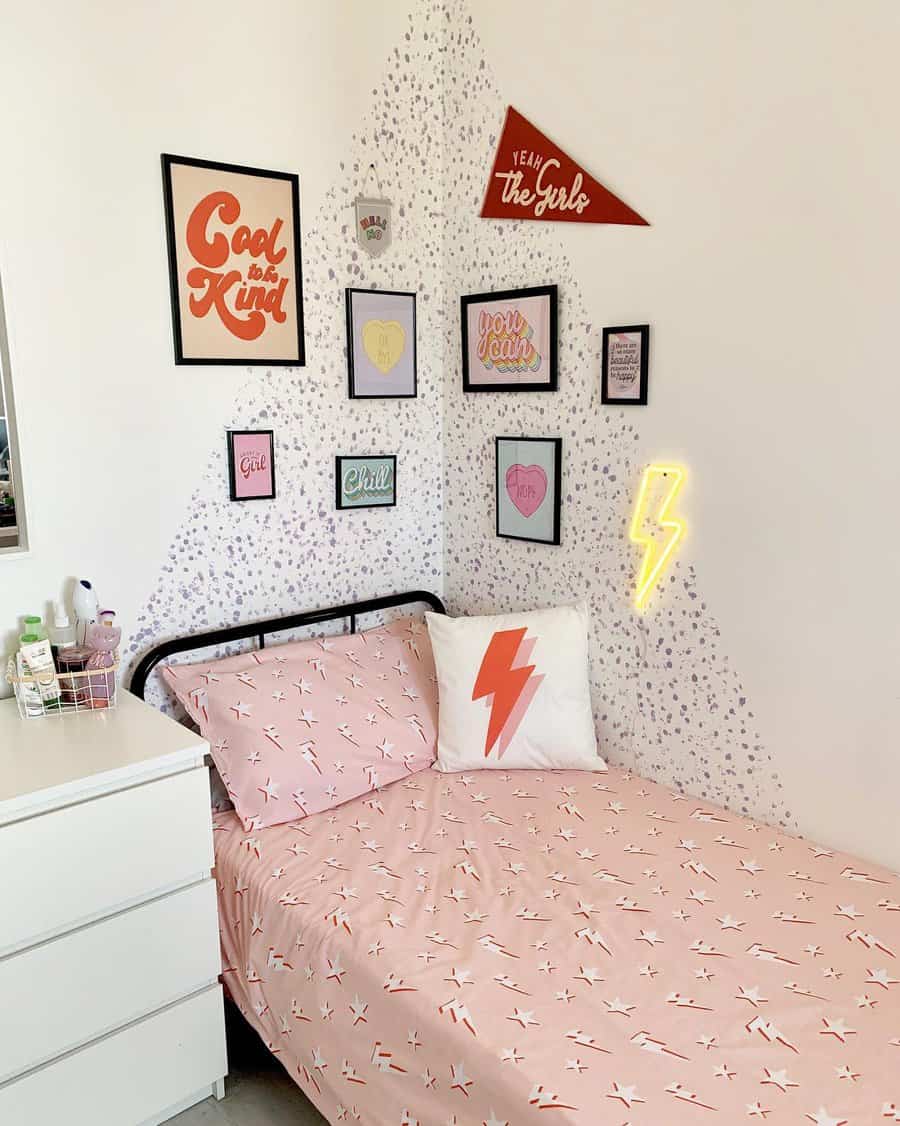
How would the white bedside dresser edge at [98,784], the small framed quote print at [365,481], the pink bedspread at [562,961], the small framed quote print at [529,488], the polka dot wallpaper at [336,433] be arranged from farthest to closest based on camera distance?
the small framed quote print at [365,481] < the small framed quote print at [529,488] < the polka dot wallpaper at [336,433] < the white bedside dresser edge at [98,784] < the pink bedspread at [562,961]

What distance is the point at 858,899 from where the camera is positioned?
180cm

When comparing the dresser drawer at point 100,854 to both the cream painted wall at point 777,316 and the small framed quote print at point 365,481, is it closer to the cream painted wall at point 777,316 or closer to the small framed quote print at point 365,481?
the small framed quote print at point 365,481

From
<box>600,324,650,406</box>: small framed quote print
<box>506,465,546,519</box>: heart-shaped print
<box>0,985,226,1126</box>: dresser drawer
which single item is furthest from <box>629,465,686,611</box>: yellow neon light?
<box>0,985,226,1126</box>: dresser drawer

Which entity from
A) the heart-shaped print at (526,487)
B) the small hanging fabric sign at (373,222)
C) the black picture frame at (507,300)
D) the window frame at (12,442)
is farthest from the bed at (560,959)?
the small hanging fabric sign at (373,222)

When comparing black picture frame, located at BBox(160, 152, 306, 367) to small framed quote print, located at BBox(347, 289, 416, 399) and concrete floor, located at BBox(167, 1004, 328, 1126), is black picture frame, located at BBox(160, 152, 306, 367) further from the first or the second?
concrete floor, located at BBox(167, 1004, 328, 1126)

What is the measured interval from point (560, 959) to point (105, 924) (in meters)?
0.87

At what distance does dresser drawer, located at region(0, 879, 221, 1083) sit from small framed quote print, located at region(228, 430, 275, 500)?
1008 mm

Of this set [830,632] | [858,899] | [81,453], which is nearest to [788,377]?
[830,632]

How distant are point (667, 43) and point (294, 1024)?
7.51ft

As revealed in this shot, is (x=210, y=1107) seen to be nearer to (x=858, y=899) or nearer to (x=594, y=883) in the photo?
(x=594, y=883)

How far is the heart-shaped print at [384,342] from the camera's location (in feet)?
8.56

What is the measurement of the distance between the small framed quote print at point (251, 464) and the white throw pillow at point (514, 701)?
64cm

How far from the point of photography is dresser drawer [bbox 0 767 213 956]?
163 cm

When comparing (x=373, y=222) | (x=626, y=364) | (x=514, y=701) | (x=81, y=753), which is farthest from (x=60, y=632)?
(x=626, y=364)
